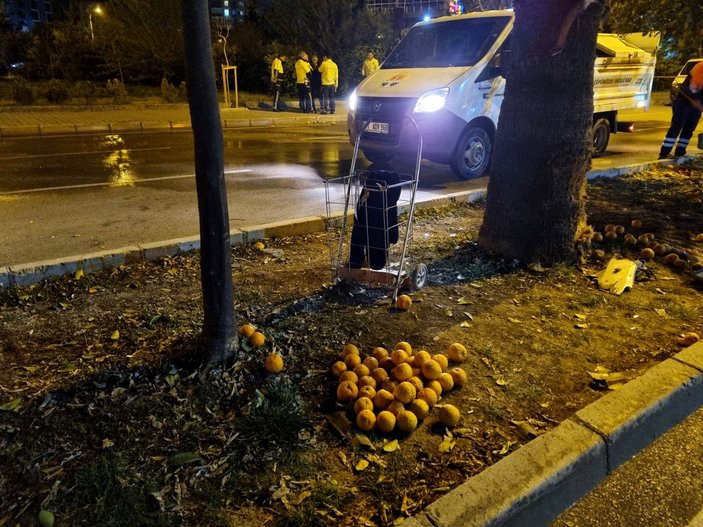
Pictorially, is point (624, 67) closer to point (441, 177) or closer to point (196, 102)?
point (441, 177)

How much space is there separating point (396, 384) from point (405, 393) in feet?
0.50

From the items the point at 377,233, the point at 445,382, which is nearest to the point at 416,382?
the point at 445,382

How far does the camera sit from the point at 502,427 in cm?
290

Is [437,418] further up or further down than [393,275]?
further down

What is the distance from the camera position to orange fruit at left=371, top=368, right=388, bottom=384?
3066 mm

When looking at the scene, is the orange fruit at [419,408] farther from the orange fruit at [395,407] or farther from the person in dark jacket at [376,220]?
the person in dark jacket at [376,220]

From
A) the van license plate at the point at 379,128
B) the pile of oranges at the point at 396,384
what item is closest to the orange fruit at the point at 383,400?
the pile of oranges at the point at 396,384

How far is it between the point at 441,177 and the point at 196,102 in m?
7.19

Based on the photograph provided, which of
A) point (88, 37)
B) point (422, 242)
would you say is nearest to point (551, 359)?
point (422, 242)

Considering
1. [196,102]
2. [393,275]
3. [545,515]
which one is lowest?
[545,515]

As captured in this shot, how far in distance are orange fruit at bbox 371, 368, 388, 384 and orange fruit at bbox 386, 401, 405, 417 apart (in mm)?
208

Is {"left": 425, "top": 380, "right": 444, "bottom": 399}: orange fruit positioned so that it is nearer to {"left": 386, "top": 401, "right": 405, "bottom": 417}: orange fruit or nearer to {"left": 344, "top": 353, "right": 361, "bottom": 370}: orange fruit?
{"left": 386, "top": 401, "right": 405, "bottom": 417}: orange fruit

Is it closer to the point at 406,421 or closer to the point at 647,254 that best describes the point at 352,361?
the point at 406,421

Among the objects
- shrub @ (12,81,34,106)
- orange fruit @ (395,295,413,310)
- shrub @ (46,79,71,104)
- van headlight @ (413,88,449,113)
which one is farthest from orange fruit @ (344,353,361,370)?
shrub @ (46,79,71,104)
